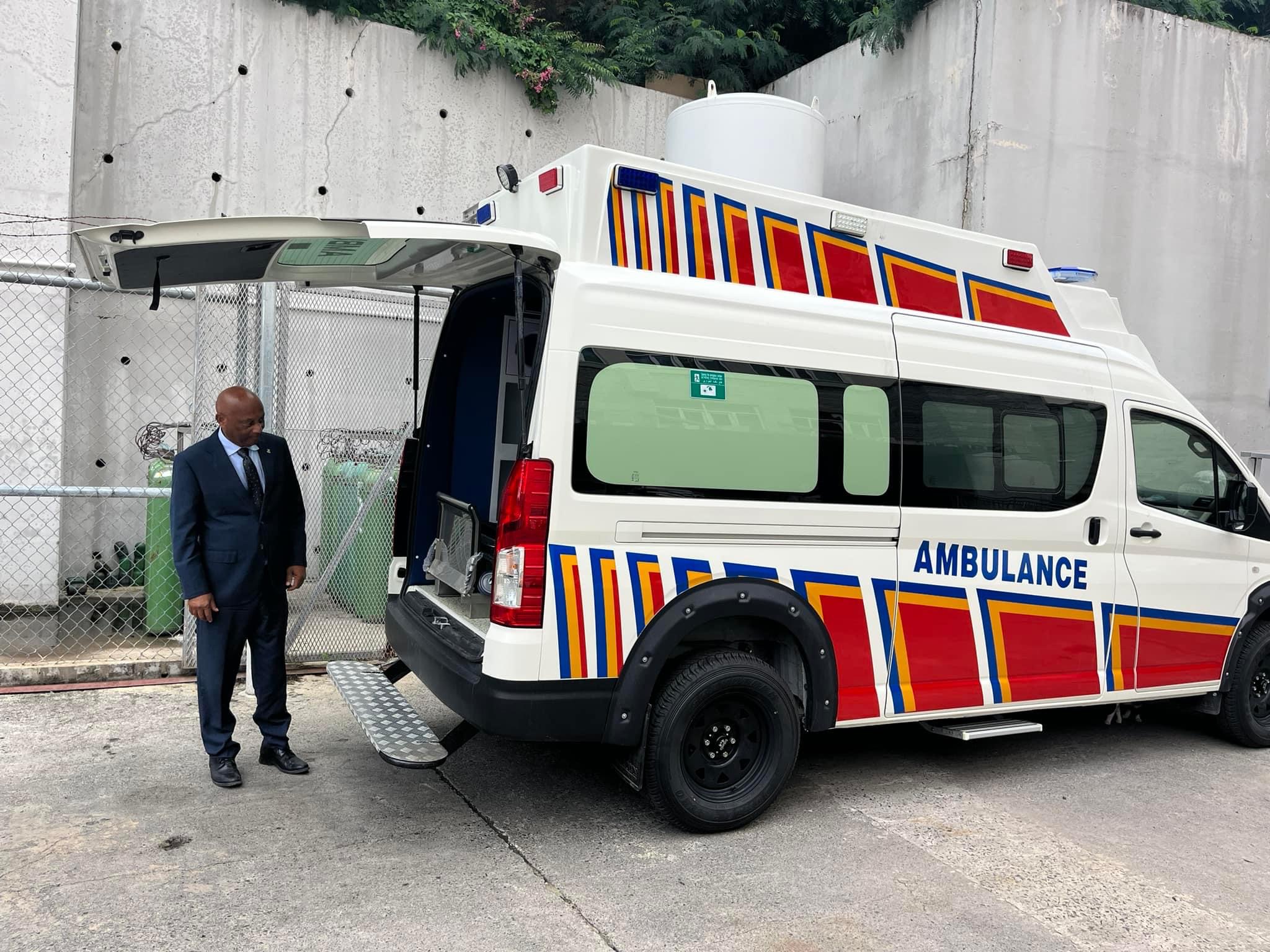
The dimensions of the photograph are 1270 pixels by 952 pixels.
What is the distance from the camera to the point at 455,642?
13.5ft

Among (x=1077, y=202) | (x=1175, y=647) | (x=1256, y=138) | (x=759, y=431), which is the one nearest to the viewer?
(x=759, y=431)

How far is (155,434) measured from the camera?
759 cm

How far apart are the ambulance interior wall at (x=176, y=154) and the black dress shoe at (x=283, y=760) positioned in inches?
130

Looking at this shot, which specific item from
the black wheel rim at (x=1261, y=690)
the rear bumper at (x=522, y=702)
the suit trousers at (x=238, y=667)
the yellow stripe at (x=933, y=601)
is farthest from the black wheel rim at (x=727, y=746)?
the black wheel rim at (x=1261, y=690)

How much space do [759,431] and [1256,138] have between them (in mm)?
8446

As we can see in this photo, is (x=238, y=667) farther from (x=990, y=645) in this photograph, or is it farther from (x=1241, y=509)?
(x=1241, y=509)

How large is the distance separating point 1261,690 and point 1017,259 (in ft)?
9.95

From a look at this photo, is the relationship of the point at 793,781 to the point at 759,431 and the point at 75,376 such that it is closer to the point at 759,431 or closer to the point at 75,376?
the point at 759,431

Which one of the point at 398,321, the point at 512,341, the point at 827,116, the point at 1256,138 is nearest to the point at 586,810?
the point at 512,341

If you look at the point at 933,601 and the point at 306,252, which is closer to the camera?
the point at 306,252

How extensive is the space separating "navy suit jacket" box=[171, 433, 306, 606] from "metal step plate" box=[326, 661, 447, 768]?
581 mm

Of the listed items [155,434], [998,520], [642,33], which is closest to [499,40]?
[642,33]

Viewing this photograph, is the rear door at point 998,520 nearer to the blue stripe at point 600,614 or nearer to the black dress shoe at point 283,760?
the blue stripe at point 600,614

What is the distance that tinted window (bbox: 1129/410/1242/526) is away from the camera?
Answer: 5203mm
